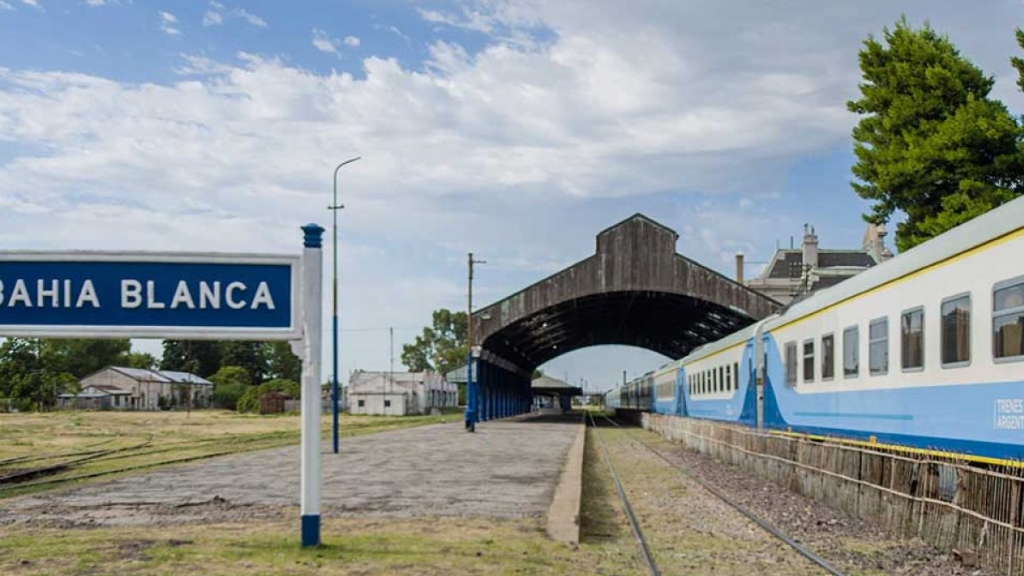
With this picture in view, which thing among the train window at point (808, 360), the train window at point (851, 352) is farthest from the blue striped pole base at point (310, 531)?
the train window at point (808, 360)

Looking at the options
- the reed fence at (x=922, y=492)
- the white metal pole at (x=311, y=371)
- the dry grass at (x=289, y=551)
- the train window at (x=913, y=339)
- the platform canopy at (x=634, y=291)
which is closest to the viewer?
the dry grass at (x=289, y=551)

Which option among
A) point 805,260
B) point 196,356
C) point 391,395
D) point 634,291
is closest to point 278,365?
point 196,356

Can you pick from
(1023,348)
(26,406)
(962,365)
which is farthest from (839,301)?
(26,406)

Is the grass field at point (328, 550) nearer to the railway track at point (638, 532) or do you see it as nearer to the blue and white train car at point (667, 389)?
the railway track at point (638, 532)

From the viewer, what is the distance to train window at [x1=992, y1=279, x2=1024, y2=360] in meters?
9.72

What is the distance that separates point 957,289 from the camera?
11266 millimetres

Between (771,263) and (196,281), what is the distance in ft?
292

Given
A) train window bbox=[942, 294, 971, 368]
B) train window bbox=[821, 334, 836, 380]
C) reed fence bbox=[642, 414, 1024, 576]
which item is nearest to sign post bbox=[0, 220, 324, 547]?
reed fence bbox=[642, 414, 1024, 576]

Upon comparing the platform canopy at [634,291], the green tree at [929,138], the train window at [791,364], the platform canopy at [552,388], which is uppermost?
the green tree at [929,138]

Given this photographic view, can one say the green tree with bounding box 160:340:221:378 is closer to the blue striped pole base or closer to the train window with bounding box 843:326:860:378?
the train window with bounding box 843:326:860:378

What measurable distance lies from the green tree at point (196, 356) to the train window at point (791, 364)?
387ft

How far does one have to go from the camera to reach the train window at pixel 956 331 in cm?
1097

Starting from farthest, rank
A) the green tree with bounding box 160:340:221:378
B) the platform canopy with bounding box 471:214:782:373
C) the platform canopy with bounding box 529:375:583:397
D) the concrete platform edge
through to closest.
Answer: the green tree with bounding box 160:340:221:378, the platform canopy with bounding box 529:375:583:397, the platform canopy with bounding box 471:214:782:373, the concrete platform edge

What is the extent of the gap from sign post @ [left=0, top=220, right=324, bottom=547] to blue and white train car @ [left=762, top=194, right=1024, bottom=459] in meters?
6.42
